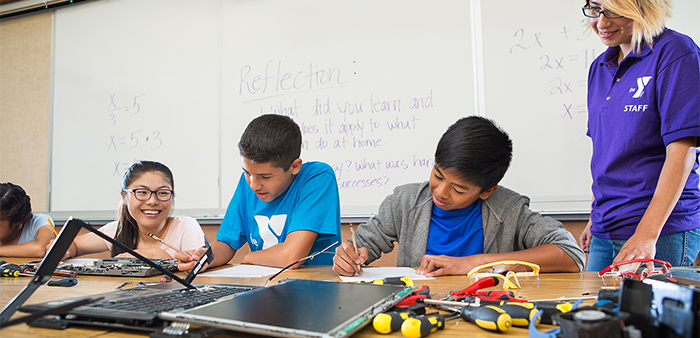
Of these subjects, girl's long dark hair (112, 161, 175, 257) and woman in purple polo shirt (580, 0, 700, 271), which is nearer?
woman in purple polo shirt (580, 0, 700, 271)

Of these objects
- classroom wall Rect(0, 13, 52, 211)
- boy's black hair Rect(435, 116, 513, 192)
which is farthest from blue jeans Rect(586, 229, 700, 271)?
classroom wall Rect(0, 13, 52, 211)

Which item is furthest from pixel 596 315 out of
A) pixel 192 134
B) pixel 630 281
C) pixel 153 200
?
pixel 192 134

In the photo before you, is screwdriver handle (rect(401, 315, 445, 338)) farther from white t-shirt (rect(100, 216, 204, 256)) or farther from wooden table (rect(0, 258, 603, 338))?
white t-shirt (rect(100, 216, 204, 256))

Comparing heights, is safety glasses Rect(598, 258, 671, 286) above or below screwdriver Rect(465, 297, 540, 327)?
below

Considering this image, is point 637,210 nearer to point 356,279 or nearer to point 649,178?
point 649,178

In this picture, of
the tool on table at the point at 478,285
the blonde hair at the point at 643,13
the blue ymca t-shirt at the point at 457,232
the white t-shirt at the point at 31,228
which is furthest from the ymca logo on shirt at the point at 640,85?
the white t-shirt at the point at 31,228

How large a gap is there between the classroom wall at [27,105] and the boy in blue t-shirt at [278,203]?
240cm

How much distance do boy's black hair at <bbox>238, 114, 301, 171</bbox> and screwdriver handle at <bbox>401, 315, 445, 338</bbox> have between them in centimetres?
103

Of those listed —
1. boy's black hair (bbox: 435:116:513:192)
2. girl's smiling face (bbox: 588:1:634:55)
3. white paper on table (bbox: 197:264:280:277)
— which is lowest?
white paper on table (bbox: 197:264:280:277)

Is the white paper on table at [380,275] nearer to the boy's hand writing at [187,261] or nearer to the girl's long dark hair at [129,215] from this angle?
the boy's hand writing at [187,261]

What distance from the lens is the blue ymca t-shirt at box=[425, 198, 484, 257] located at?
135 centimetres

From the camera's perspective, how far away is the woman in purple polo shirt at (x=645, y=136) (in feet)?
3.63

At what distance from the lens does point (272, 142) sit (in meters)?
1.43

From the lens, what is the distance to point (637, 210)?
124cm
